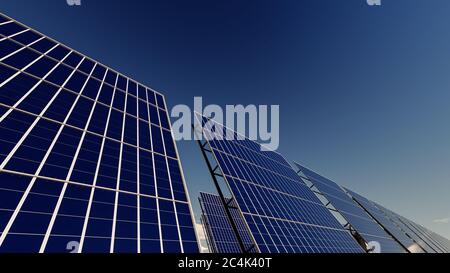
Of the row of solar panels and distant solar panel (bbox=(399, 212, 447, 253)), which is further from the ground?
the row of solar panels

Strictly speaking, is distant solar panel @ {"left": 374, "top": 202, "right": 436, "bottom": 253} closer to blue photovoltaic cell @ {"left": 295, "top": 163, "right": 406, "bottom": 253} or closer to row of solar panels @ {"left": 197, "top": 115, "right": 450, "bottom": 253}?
row of solar panels @ {"left": 197, "top": 115, "right": 450, "bottom": 253}

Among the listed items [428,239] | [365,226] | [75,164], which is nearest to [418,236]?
[428,239]

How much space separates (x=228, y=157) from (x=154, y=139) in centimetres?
495

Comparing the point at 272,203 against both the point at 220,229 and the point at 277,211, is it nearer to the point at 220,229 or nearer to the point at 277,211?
the point at 277,211

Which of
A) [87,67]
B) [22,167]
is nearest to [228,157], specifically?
[87,67]

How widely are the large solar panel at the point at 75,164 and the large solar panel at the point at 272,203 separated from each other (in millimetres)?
3416

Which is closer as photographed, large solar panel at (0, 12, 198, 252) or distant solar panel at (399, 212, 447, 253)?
large solar panel at (0, 12, 198, 252)

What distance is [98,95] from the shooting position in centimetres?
1238

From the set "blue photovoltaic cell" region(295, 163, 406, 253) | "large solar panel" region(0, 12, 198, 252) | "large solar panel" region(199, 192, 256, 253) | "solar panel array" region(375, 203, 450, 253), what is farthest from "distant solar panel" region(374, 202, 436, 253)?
"large solar panel" region(0, 12, 198, 252)

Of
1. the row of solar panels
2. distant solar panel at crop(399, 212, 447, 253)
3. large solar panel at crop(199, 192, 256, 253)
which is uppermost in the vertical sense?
the row of solar panels

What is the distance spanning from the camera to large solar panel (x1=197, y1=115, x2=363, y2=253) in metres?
12.1

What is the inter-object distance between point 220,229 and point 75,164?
22509 mm

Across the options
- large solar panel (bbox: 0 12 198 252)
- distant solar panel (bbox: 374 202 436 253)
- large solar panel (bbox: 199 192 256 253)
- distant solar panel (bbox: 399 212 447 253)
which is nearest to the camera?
large solar panel (bbox: 0 12 198 252)
